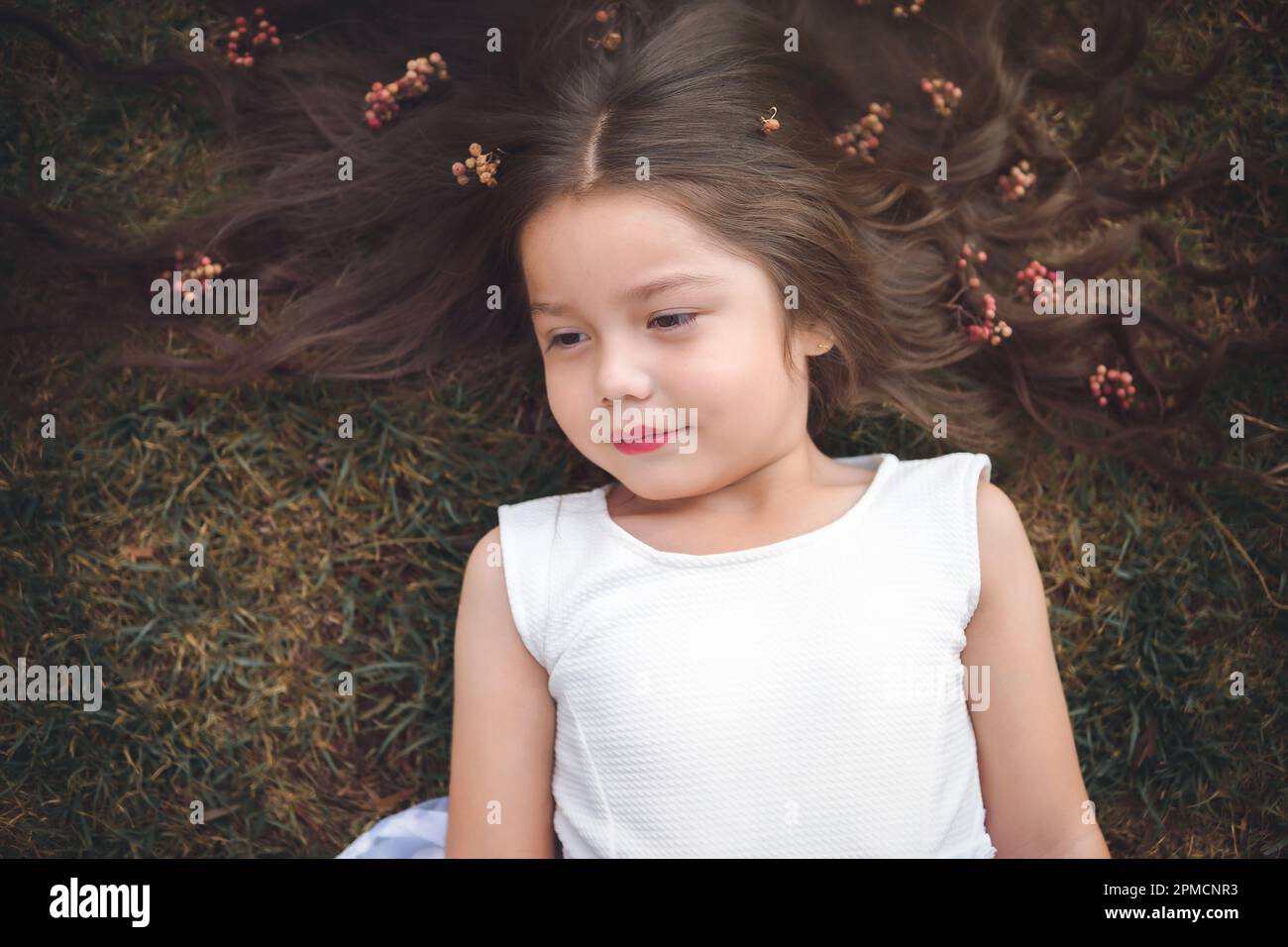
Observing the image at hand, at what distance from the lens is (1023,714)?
2178mm

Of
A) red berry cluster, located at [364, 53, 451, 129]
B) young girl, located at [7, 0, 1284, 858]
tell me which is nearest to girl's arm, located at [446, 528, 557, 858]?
young girl, located at [7, 0, 1284, 858]

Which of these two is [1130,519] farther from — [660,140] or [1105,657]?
[660,140]

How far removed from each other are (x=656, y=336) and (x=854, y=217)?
1.92 feet

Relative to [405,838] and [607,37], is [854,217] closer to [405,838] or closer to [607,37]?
[607,37]

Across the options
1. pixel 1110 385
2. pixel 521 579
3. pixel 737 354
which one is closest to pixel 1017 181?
pixel 1110 385

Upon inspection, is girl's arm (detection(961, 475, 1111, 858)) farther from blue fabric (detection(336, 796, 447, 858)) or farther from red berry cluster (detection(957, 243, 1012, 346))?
blue fabric (detection(336, 796, 447, 858))

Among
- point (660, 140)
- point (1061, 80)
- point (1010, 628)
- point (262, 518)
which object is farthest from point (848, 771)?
point (1061, 80)

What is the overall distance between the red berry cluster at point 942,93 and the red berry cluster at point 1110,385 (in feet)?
2.28

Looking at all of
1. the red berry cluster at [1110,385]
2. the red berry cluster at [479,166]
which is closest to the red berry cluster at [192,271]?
the red berry cluster at [479,166]

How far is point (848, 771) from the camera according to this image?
206 cm

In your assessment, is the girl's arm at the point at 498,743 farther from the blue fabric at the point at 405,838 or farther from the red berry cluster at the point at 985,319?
the red berry cluster at the point at 985,319

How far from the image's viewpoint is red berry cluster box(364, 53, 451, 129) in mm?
2447

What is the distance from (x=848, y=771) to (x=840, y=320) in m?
0.87

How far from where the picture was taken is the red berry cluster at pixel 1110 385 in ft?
8.30
